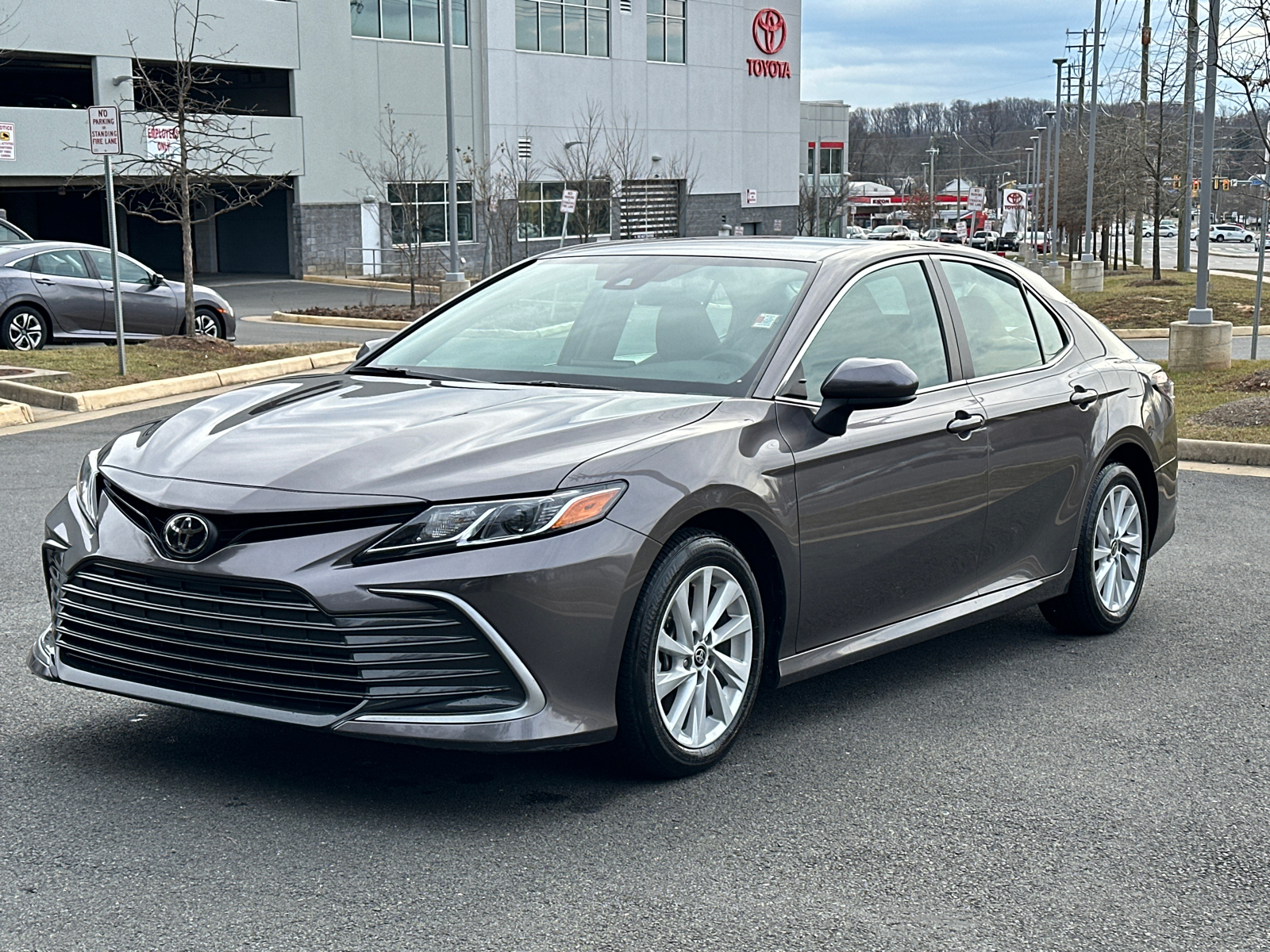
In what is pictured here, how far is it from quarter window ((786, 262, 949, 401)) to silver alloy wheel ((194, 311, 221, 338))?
17368mm

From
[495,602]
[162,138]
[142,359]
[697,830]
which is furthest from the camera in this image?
[162,138]

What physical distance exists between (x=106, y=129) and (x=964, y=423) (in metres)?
12.5

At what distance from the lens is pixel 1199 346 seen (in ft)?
59.0

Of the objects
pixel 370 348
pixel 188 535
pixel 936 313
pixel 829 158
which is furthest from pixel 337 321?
pixel 829 158

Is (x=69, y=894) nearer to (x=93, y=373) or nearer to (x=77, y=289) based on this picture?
(x=93, y=373)

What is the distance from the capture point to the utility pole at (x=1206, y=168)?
667 inches

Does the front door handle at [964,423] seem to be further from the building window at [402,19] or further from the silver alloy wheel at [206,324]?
the building window at [402,19]

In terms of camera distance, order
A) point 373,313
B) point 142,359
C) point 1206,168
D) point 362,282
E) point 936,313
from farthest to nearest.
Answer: point 362,282, point 373,313, point 1206,168, point 142,359, point 936,313

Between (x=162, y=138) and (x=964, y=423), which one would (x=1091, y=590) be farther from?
(x=162, y=138)

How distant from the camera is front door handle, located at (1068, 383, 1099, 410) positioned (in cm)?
636

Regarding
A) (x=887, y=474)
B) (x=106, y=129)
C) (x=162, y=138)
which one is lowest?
(x=887, y=474)

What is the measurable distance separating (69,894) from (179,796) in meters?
0.69

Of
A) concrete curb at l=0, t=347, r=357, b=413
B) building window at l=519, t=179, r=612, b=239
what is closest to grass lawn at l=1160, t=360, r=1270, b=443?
concrete curb at l=0, t=347, r=357, b=413

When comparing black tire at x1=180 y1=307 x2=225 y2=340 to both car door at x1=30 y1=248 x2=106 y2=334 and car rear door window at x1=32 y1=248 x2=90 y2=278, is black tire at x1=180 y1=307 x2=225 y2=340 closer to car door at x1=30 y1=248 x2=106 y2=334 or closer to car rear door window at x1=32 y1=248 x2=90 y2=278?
car door at x1=30 y1=248 x2=106 y2=334
